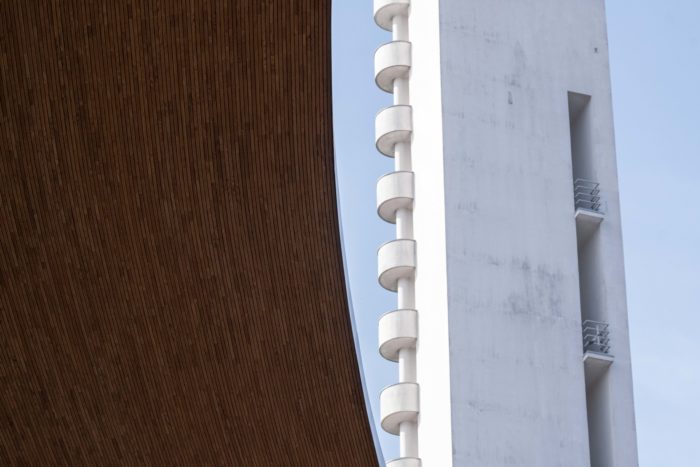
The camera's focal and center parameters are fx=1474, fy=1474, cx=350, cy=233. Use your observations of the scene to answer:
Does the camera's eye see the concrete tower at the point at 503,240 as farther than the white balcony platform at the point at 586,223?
No

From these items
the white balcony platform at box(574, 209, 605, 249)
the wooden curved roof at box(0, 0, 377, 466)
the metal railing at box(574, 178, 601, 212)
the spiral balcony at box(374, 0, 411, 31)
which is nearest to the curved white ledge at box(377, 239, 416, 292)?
the white balcony platform at box(574, 209, 605, 249)

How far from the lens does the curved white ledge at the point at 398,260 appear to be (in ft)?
86.2

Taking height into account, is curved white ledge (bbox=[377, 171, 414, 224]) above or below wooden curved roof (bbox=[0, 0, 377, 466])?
above

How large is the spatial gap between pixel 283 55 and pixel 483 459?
49.0 feet

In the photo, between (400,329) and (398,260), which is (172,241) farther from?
(398,260)

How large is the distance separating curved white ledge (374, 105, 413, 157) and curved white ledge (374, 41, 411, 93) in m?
0.76

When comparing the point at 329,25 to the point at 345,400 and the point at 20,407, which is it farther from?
the point at 20,407

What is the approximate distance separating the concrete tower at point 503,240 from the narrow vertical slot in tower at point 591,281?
0.04 meters

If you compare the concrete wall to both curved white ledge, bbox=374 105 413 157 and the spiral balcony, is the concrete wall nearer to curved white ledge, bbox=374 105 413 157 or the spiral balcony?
curved white ledge, bbox=374 105 413 157

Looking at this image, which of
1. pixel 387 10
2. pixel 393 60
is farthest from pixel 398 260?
pixel 387 10

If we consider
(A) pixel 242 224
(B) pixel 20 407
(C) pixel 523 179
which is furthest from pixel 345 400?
(C) pixel 523 179

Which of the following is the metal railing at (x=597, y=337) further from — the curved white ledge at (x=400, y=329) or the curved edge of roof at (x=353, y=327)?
the curved edge of roof at (x=353, y=327)

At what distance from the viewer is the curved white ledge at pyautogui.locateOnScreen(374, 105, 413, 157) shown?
27.4m

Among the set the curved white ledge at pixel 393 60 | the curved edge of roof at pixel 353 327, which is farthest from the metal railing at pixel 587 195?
the curved edge of roof at pixel 353 327
